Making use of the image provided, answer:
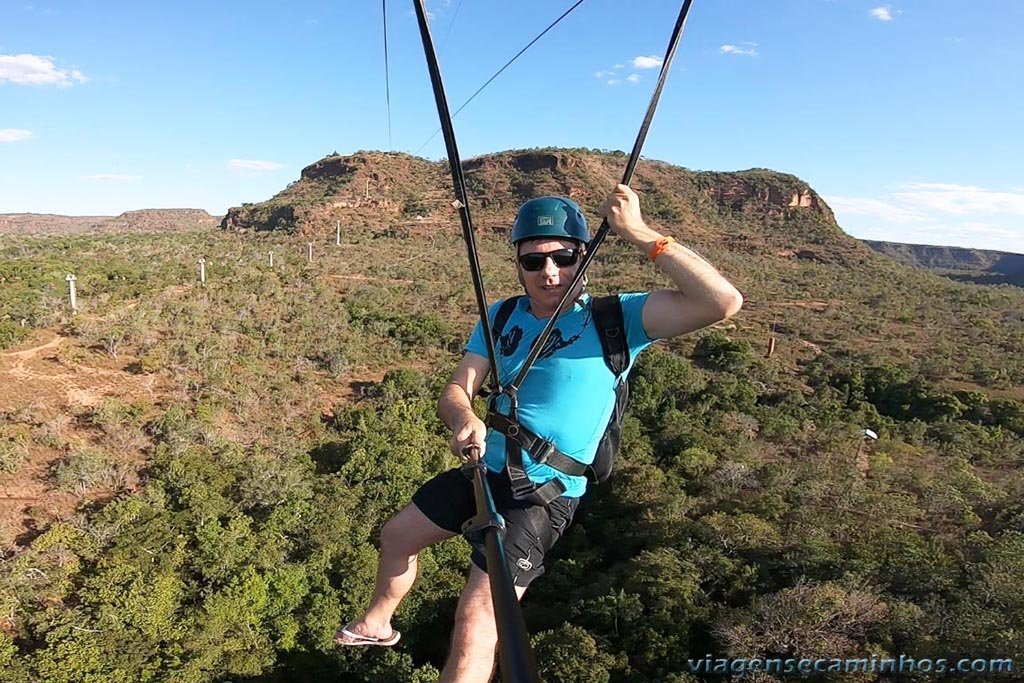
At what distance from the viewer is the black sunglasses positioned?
2365mm

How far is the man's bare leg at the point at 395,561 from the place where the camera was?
2.54 metres

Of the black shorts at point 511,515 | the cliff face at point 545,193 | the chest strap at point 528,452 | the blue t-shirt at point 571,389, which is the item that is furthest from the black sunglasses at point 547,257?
the cliff face at point 545,193

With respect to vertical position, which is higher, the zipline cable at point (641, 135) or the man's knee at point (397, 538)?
the zipline cable at point (641, 135)

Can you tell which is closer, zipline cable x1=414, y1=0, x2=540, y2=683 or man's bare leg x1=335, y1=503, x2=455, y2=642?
zipline cable x1=414, y1=0, x2=540, y2=683

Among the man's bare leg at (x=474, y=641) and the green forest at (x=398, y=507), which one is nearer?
the man's bare leg at (x=474, y=641)

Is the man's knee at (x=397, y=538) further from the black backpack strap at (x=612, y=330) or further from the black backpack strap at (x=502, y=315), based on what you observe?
the black backpack strap at (x=612, y=330)

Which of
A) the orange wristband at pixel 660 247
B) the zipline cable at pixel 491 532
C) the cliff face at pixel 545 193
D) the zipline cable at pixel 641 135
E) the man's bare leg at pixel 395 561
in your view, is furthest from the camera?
the cliff face at pixel 545 193

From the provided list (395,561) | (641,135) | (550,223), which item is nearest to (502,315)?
(550,223)

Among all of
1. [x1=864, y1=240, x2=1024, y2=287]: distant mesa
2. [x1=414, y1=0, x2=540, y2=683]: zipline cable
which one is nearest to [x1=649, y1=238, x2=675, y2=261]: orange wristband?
[x1=414, y1=0, x2=540, y2=683]: zipline cable

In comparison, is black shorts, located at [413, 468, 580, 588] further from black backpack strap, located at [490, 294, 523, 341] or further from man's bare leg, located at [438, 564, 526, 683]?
black backpack strap, located at [490, 294, 523, 341]

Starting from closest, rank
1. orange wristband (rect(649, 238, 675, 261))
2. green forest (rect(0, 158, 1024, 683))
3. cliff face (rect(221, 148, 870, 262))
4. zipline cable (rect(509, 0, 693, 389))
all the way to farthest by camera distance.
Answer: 1. zipline cable (rect(509, 0, 693, 389))
2. orange wristband (rect(649, 238, 675, 261))
3. green forest (rect(0, 158, 1024, 683))
4. cliff face (rect(221, 148, 870, 262))

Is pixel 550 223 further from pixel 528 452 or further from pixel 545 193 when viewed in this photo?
pixel 545 193

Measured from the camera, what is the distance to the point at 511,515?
2301 millimetres

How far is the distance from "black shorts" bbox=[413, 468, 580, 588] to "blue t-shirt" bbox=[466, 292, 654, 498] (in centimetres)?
9
